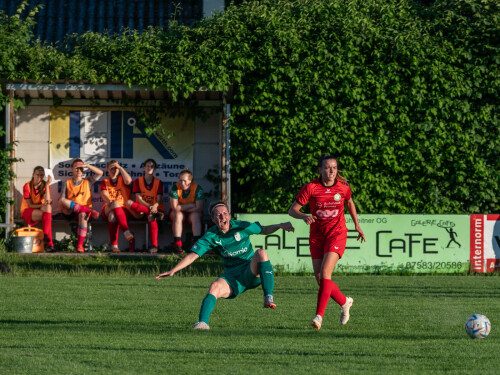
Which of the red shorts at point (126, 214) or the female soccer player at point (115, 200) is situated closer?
the female soccer player at point (115, 200)

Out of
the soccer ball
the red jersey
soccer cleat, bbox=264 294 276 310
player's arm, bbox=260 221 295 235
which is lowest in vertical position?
the soccer ball

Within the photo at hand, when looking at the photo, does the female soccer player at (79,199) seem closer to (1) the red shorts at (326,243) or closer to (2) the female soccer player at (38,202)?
(2) the female soccer player at (38,202)

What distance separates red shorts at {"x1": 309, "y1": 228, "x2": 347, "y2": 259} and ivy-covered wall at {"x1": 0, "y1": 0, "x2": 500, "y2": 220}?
315 inches

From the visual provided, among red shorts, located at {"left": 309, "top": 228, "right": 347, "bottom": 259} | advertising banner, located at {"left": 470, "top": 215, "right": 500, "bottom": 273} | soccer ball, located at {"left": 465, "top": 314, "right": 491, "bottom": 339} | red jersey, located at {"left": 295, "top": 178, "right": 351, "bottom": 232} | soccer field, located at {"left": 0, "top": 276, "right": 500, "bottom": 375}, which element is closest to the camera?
soccer field, located at {"left": 0, "top": 276, "right": 500, "bottom": 375}

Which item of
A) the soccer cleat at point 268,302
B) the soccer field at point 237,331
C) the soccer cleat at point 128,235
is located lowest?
the soccer field at point 237,331

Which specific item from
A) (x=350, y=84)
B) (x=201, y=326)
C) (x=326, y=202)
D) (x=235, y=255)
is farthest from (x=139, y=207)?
(x=201, y=326)

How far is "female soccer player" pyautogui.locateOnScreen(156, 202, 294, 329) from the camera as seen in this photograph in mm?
8172

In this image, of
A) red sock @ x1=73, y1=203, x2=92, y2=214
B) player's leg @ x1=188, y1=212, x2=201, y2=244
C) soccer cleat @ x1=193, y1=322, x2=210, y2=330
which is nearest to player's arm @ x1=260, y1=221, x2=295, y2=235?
soccer cleat @ x1=193, y1=322, x2=210, y2=330

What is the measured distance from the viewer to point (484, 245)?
14945mm

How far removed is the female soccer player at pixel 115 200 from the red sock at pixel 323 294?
894 cm

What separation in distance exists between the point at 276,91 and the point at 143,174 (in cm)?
343

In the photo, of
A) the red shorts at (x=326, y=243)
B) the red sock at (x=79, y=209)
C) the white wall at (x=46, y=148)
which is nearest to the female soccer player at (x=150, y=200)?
the red sock at (x=79, y=209)

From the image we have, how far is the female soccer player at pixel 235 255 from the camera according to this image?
26.8 feet

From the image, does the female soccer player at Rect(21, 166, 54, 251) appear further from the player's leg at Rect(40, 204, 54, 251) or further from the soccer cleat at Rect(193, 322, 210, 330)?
the soccer cleat at Rect(193, 322, 210, 330)
